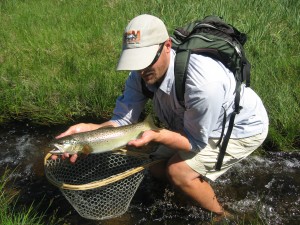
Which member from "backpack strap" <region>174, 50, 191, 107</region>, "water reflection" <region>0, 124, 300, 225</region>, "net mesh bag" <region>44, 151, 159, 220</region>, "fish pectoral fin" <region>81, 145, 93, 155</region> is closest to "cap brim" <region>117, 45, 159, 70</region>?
"backpack strap" <region>174, 50, 191, 107</region>

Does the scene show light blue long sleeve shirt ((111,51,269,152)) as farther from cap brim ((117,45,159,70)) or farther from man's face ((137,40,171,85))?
cap brim ((117,45,159,70))

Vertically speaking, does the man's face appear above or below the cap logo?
below

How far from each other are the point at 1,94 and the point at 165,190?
8.15 ft

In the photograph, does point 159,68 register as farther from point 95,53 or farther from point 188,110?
point 95,53

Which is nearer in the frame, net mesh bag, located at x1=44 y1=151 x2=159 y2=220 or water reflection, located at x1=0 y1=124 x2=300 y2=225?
net mesh bag, located at x1=44 y1=151 x2=159 y2=220

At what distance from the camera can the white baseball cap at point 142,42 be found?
2724mm

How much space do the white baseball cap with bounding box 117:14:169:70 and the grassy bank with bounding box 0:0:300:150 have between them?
2.18 metres

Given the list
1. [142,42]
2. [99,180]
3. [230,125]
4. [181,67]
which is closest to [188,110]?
[181,67]

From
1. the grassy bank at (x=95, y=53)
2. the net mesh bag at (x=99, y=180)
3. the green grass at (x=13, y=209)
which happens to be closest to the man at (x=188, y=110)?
the net mesh bag at (x=99, y=180)

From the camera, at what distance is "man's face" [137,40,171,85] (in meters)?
2.83

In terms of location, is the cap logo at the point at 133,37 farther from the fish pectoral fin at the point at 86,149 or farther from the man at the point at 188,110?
the fish pectoral fin at the point at 86,149

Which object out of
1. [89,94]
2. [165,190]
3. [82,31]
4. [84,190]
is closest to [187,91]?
[84,190]

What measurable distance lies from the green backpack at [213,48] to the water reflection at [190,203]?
813mm

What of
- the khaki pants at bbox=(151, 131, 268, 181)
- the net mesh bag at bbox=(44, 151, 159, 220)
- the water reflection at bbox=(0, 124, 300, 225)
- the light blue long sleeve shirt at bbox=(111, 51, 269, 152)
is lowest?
the water reflection at bbox=(0, 124, 300, 225)
